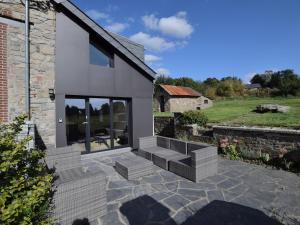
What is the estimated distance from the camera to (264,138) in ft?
24.3

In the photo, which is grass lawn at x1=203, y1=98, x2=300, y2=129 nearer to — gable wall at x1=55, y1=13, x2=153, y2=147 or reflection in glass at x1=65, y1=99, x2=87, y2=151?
gable wall at x1=55, y1=13, x2=153, y2=147

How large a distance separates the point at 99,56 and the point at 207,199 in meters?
7.02

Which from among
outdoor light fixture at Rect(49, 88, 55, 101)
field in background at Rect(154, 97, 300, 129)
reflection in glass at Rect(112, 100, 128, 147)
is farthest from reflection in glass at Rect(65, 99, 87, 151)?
field in background at Rect(154, 97, 300, 129)

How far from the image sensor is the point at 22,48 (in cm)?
678

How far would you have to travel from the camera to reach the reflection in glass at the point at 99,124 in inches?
333

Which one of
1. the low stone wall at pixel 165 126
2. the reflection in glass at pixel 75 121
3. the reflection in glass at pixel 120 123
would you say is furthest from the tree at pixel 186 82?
the reflection in glass at pixel 75 121

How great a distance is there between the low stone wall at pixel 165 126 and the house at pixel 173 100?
41.0 feet

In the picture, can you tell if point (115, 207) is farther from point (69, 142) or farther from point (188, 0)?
point (188, 0)

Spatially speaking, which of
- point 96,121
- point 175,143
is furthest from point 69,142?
point 175,143

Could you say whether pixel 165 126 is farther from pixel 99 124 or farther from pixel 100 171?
pixel 100 171

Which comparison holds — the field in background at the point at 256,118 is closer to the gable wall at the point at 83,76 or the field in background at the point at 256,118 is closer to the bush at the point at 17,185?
the gable wall at the point at 83,76

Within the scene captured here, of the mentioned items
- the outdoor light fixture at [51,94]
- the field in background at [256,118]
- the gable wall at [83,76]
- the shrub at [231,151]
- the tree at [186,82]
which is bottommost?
the shrub at [231,151]

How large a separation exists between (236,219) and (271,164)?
13.8 feet

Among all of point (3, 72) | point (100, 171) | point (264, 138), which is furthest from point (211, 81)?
point (100, 171)
